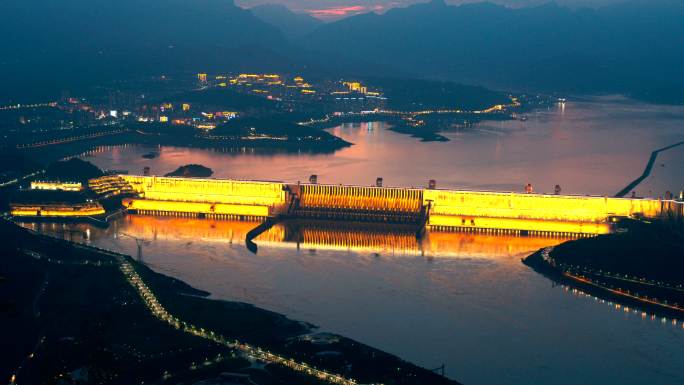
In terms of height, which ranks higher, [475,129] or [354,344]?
[475,129]

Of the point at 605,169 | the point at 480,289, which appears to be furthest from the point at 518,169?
the point at 480,289

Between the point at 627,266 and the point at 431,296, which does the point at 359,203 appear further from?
the point at 627,266

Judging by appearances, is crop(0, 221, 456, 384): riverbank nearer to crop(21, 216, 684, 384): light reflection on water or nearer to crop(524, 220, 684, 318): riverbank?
crop(21, 216, 684, 384): light reflection on water

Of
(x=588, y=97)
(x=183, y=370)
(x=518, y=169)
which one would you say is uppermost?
(x=588, y=97)

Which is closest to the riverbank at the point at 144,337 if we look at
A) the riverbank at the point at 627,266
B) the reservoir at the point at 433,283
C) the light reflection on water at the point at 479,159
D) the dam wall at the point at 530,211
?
the reservoir at the point at 433,283

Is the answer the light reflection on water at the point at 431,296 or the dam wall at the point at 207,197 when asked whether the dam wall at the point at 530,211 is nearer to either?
the light reflection on water at the point at 431,296

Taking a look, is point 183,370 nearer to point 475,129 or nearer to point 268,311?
point 268,311
